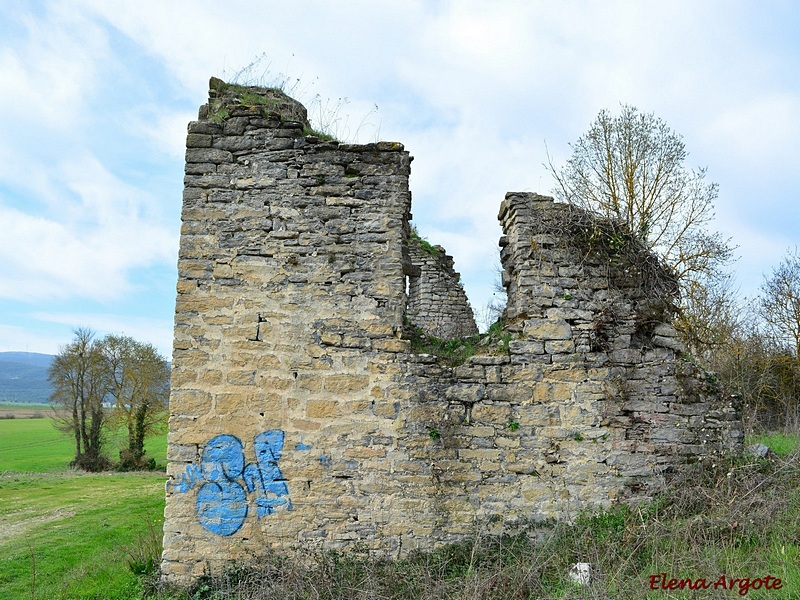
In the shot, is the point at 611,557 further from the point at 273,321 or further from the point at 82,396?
the point at 82,396

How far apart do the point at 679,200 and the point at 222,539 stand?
40.7 ft

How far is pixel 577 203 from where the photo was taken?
5621 mm

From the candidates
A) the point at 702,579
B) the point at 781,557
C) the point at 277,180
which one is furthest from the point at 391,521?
the point at 277,180

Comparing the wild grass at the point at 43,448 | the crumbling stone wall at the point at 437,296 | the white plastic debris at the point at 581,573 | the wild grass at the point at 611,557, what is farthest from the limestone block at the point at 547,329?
the wild grass at the point at 43,448

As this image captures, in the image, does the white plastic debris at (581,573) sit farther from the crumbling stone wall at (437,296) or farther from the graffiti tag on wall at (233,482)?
the crumbling stone wall at (437,296)

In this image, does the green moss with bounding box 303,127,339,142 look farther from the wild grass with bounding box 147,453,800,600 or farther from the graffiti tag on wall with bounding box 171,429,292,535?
the wild grass with bounding box 147,453,800,600

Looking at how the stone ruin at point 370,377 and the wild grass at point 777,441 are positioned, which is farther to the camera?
the wild grass at point 777,441

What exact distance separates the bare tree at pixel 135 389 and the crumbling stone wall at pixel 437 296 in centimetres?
1751

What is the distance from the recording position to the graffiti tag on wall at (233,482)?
4.89 meters

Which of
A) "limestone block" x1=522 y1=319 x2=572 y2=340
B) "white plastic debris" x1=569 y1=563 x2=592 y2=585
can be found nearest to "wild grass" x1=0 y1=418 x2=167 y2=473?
"limestone block" x1=522 y1=319 x2=572 y2=340

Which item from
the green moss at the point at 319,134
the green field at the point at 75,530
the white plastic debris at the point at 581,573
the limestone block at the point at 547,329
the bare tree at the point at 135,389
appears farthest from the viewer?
the bare tree at the point at 135,389

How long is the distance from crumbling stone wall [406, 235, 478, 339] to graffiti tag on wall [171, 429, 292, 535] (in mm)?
4980

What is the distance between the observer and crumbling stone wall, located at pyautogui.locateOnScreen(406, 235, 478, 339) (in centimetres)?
962

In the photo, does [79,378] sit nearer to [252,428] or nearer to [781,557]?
[252,428]
